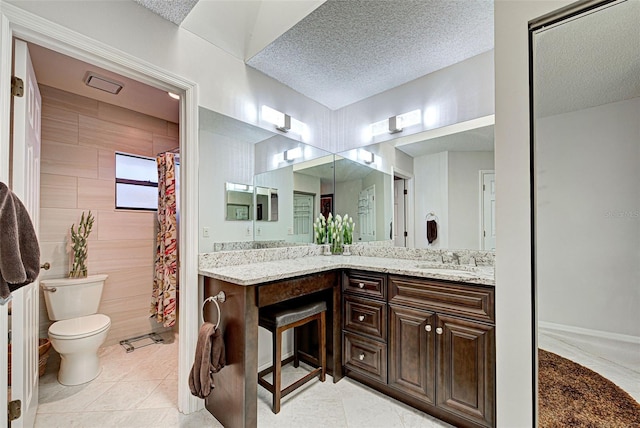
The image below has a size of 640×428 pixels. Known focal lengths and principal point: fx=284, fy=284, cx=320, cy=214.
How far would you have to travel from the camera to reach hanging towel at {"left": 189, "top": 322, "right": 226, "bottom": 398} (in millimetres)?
1604

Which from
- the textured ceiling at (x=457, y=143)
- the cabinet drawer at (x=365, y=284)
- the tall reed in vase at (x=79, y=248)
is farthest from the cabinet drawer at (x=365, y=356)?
the tall reed in vase at (x=79, y=248)

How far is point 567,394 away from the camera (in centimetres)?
131

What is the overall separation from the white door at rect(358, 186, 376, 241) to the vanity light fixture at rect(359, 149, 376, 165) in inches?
10.6

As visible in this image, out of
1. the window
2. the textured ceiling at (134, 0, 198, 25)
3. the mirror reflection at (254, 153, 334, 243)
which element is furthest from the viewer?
the window

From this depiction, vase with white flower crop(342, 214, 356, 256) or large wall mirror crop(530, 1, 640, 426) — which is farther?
vase with white flower crop(342, 214, 356, 256)

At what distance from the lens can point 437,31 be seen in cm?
199

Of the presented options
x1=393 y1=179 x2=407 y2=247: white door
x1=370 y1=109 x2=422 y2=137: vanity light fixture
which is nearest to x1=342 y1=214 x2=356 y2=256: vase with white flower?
x1=393 y1=179 x2=407 y2=247: white door

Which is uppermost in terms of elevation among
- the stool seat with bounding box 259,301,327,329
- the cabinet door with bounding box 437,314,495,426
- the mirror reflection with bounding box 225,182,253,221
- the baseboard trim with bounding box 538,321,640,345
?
the mirror reflection with bounding box 225,182,253,221

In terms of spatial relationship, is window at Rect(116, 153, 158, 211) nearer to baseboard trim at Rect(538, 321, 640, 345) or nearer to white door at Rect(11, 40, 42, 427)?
white door at Rect(11, 40, 42, 427)

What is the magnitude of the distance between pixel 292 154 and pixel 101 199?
6.28 feet

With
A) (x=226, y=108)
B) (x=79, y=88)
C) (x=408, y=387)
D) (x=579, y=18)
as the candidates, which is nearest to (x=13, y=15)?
(x=226, y=108)

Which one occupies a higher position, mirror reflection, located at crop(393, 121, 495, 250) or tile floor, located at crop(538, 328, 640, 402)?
mirror reflection, located at crop(393, 121, 495, 250)

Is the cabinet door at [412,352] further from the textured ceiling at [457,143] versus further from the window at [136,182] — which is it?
the window at [136,182]

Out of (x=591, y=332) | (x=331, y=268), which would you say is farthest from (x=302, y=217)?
(x=591, y=332)
